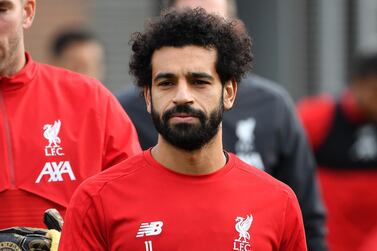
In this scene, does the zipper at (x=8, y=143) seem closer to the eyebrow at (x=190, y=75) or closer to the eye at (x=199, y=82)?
the eyebrow at (x=190, y=75)

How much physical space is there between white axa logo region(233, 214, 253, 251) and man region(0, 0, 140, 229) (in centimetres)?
77

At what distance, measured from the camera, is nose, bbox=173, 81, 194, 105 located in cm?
535

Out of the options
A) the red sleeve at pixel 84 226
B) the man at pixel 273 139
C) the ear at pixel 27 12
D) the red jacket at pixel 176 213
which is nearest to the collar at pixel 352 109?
the man at pixel 273 139

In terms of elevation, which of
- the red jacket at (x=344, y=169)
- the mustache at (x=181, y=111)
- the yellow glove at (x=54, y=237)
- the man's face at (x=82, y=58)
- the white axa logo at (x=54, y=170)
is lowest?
the red jacket at (x=344, y=169)

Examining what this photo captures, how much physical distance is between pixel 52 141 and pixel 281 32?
896 cm

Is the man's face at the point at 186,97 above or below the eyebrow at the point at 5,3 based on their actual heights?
below

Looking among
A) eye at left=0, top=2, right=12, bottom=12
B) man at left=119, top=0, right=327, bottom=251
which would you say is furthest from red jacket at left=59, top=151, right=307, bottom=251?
man at left=119, top=0, right=327, bottom=251

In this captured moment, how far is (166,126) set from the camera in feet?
17.7

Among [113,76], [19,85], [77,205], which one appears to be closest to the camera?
[77,205]

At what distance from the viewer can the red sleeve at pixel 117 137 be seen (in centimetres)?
604

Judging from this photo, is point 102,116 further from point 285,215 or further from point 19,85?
point 285,215

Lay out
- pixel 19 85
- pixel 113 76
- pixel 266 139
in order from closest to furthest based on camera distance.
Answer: pixel 19 85, pixel 266 139, pixel 113 76

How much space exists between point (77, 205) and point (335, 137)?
206 inches

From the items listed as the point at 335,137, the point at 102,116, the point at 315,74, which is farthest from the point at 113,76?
the point at 102,116
